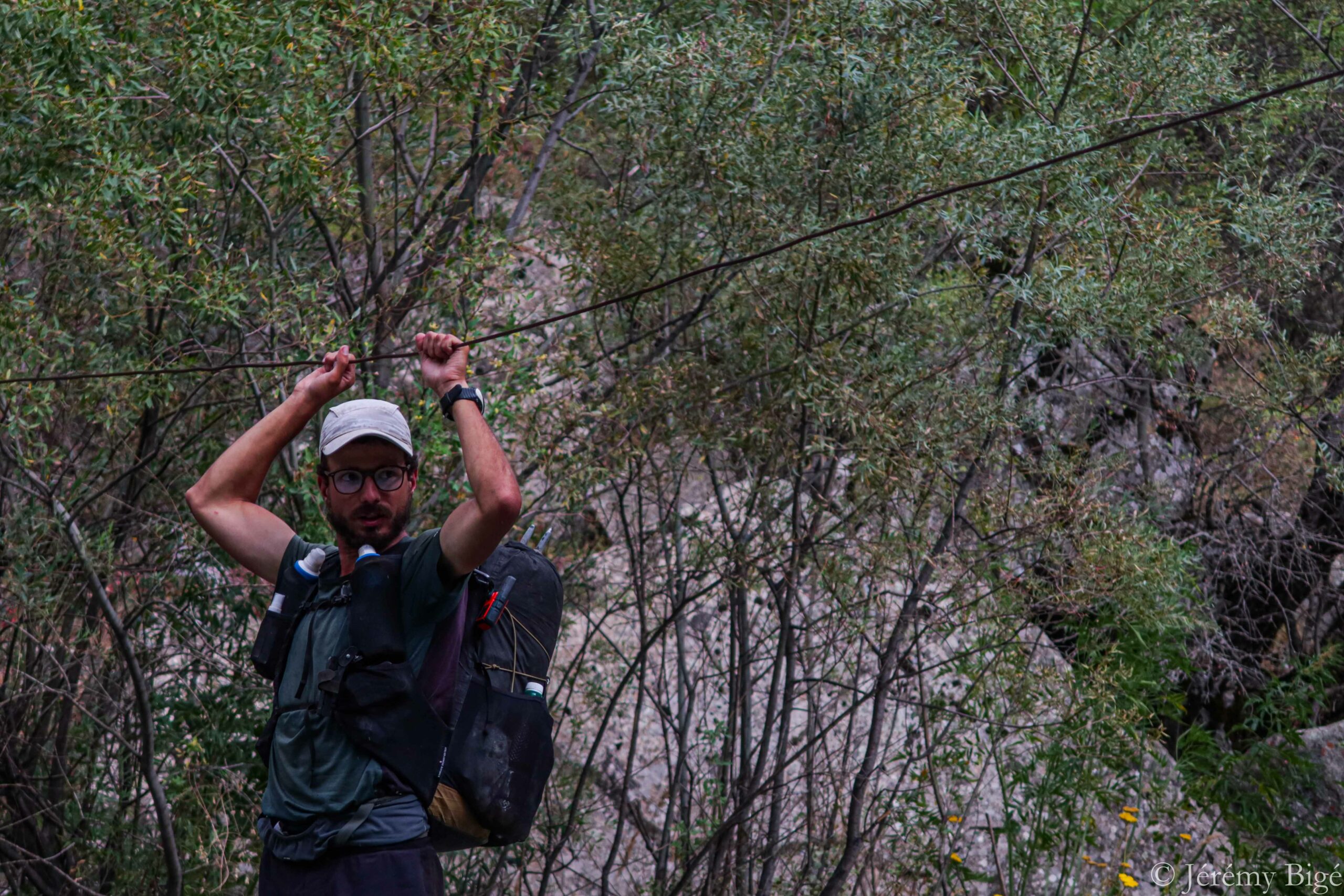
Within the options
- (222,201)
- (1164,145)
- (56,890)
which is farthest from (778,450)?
(56,890)

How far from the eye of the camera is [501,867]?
4.65 meters

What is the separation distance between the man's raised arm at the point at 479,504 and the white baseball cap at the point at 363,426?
0.14 metres

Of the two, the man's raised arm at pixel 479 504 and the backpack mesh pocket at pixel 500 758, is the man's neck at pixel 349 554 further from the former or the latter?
the backpack mesh pocket at pixel 500 758

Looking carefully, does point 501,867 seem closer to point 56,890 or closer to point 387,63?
point 56,890

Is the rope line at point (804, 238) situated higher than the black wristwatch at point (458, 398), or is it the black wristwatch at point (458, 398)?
the rope line at point (804, 238)

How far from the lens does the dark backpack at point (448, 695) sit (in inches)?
85.0

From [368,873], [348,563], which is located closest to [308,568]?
[348,563]

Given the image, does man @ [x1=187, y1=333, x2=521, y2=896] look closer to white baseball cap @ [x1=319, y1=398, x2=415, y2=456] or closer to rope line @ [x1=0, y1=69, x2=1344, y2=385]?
white baseball cap @ [x1=319, y1=398, x2=415, y2=456]

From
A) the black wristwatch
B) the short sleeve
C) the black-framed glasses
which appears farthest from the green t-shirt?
the black wristwatch

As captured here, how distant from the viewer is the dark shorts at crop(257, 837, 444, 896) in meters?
2.09

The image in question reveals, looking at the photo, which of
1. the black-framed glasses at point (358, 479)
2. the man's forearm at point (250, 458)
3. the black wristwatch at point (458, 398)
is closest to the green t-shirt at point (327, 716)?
the black-framed glasses at point (358, 479)

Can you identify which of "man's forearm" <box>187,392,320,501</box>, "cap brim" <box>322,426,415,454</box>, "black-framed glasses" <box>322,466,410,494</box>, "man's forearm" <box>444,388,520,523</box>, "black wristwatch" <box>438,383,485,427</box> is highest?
"man's forearm" <box>187,392,320,501</box>

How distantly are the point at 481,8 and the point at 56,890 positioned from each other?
11.9 feet

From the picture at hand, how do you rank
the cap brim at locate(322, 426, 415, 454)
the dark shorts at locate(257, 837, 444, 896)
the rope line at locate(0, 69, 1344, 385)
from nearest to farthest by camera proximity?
the dark shorts at locate(257, 837, 444, 896) → the rope line at locate(0, 69, 1344, 385) → the cap brim at locate(322, 426, 415, 454)
